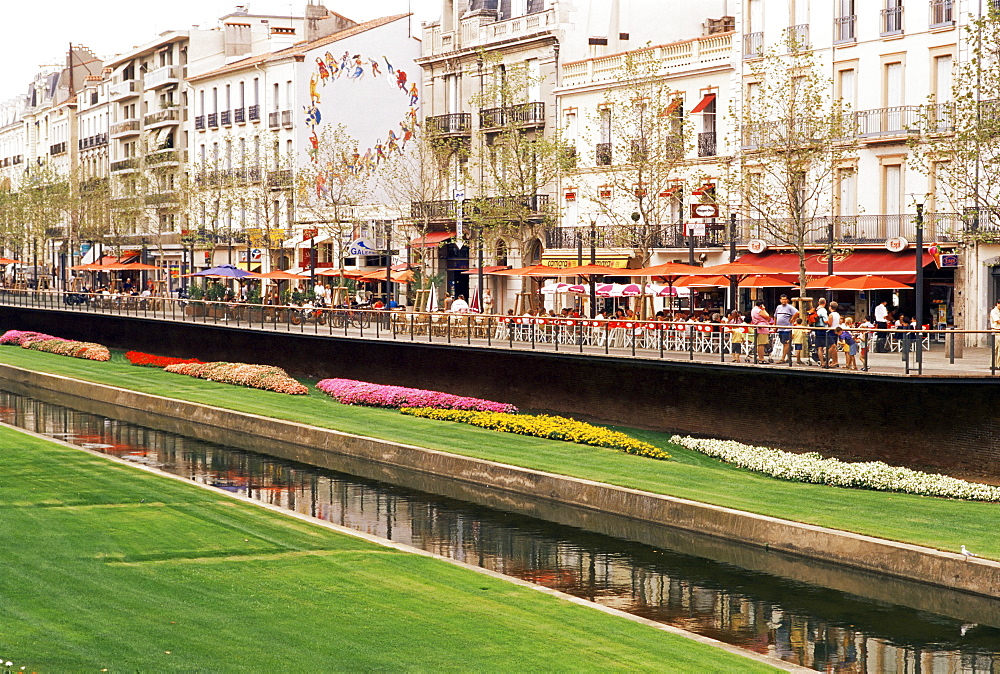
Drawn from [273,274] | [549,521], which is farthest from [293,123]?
[549,521]

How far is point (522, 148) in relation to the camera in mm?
56562

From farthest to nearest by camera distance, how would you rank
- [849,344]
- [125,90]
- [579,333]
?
[125,90] < [579,333] < [849,344]

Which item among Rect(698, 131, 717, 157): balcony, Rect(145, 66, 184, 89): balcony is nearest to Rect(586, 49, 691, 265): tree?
Rect(698, 131, 717, 157): balcony

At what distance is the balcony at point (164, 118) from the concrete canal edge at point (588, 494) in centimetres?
5967

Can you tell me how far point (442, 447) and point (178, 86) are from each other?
7892cm

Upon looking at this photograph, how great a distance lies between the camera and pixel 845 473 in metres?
31.5

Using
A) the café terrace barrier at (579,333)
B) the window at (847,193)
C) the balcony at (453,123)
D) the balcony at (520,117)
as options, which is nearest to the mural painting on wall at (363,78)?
the balcony at (453,123)

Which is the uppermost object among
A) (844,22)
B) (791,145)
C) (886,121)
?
(844,22)

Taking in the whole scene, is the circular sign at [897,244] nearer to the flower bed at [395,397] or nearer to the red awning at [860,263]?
the red awning at [860,263]

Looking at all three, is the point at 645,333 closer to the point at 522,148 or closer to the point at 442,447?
the point at 442,447

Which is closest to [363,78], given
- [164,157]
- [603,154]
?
[164,157]

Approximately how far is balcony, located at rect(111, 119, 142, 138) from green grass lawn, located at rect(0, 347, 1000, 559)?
6874 cm

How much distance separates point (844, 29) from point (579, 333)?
18.7 metres

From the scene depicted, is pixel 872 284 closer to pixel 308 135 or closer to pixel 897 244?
pixel 897 244
